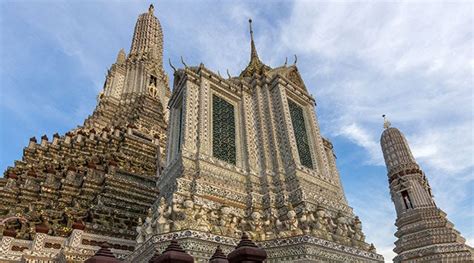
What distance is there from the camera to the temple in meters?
9.48

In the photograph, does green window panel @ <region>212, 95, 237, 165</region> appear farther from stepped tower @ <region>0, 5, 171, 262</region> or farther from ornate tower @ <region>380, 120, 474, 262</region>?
ornate tower @ <region>380, 120, 474, 262</region>

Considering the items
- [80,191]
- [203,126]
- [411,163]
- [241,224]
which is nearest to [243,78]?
[203,126]

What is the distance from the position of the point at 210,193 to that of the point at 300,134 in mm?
5920

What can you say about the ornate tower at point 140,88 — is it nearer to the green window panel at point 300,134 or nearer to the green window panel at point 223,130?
the green window panel at point 223,130

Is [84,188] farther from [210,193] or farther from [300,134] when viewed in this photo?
[300,134]

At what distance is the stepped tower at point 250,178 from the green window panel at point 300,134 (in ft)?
0.18

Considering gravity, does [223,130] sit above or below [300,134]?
below

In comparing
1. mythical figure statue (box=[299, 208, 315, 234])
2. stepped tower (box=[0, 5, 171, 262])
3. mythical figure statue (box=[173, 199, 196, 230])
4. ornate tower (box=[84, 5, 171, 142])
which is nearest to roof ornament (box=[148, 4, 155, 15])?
ornate tower (box=[84, 5, 171, 142])

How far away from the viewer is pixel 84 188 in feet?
53.1

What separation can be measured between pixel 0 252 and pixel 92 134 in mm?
14279

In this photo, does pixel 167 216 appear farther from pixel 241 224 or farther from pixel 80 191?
pixel 80 191

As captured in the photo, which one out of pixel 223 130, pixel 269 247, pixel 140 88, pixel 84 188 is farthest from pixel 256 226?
pixel 140 88

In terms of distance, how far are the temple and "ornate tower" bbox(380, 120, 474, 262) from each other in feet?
27.1

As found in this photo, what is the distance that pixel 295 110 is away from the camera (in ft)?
52.8
